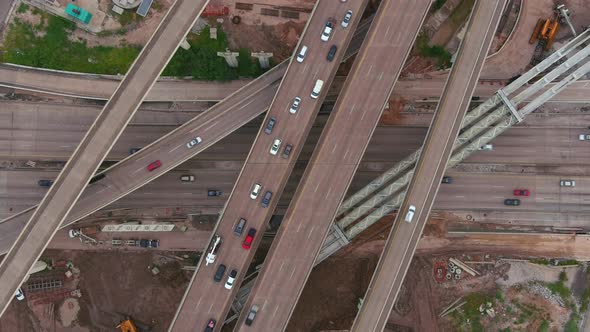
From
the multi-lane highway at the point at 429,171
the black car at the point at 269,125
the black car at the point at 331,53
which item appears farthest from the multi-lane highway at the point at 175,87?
the black car at the point at 269,125

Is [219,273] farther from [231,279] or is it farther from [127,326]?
[127,326]

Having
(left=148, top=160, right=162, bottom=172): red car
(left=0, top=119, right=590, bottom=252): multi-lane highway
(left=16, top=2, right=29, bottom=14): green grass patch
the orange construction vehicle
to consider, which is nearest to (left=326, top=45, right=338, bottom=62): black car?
(left=0, top=119, right=590, bottom=252): multi-lane highway

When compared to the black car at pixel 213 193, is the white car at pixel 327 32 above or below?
above

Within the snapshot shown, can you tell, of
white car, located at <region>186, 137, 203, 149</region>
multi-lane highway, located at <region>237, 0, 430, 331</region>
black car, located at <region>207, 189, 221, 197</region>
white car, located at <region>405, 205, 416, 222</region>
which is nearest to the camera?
multi-lane highway, located at <region>237, 0, 430, 331</region>

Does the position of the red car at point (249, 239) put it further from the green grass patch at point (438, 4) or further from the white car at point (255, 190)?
the green grass patch at point (438, 4)

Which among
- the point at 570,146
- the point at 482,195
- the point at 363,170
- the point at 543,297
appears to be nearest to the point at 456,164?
the point at 482,195

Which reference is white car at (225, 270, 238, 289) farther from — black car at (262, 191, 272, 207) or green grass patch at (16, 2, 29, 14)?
green grass patch at (16, 2, 29, 14)
